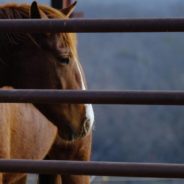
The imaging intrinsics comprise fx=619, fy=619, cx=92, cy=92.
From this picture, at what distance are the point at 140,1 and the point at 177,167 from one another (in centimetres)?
2478

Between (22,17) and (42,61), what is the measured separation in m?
0.22

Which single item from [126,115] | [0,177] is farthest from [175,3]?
[0,177]

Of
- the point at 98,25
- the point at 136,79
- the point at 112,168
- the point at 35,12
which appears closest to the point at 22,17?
the point at 35,12

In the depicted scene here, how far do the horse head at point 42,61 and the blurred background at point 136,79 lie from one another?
13130 millimetres

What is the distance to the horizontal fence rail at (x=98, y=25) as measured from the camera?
6.04 feet

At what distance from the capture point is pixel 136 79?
→ 20859 millimetres

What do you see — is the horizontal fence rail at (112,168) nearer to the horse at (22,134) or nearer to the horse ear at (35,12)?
the horse ear at (35,12)

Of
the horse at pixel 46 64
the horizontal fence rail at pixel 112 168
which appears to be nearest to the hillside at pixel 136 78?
the horse at pixel 46 64

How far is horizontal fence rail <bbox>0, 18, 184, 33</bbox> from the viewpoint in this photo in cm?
184

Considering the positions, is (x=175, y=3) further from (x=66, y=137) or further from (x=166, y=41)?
(x=66, y=137)

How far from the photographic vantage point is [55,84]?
280cm

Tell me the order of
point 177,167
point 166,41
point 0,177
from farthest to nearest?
point 166,41, point 0,177, point 177,167

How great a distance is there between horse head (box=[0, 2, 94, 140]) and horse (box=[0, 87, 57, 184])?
53 centimetres

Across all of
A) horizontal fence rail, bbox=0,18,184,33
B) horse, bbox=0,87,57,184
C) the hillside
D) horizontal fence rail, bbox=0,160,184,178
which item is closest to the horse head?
horse, bbox=0,87,57,184
